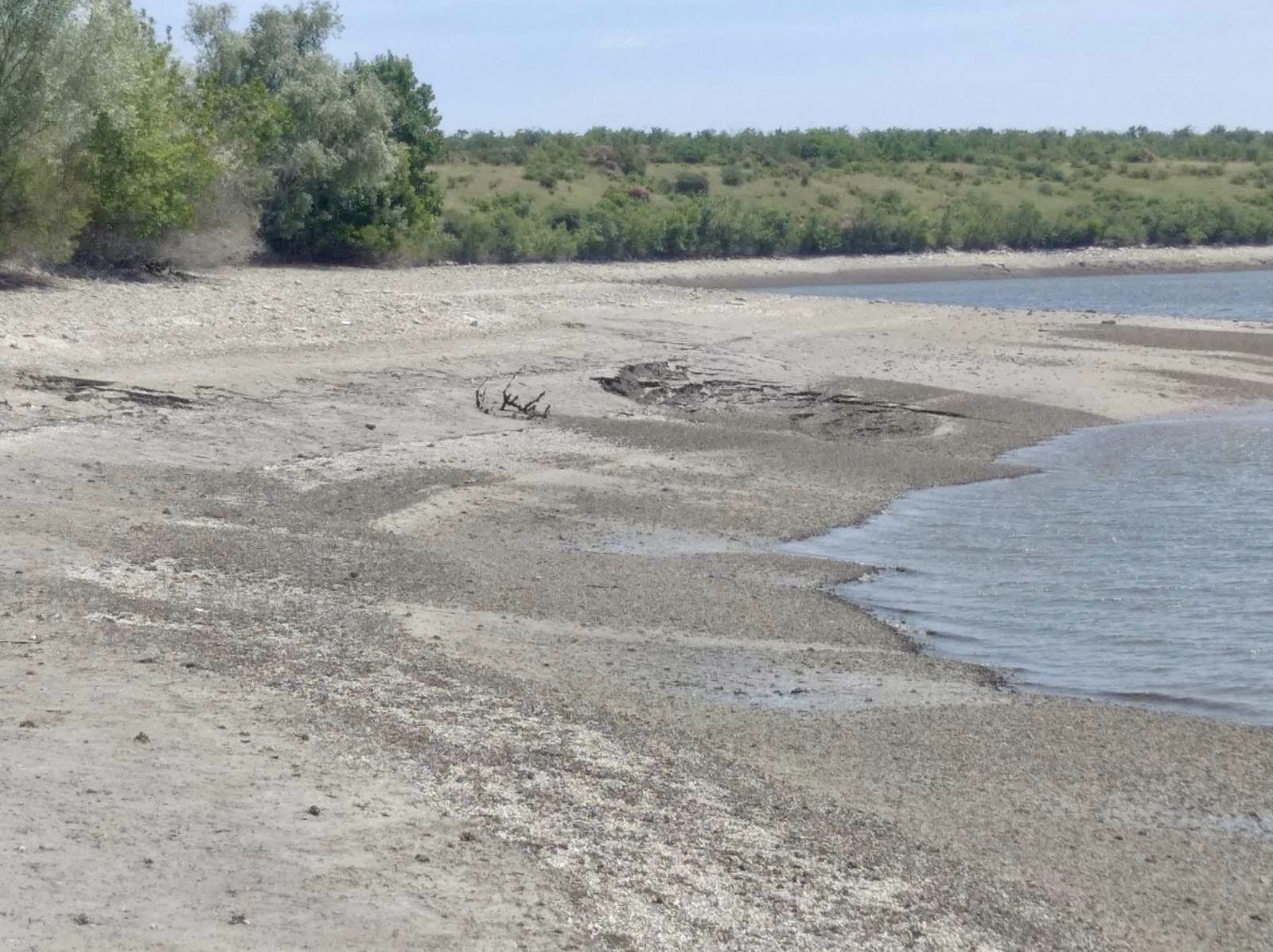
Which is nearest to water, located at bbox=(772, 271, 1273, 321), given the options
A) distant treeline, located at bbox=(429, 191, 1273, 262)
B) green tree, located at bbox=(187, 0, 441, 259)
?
distant treeline, located at bbox=(429, 191, 1273, 262)

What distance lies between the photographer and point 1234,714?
31.1ft

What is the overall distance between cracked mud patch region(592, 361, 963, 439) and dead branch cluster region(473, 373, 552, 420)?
6.98 feet

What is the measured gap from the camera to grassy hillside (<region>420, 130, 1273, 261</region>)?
58.4 m

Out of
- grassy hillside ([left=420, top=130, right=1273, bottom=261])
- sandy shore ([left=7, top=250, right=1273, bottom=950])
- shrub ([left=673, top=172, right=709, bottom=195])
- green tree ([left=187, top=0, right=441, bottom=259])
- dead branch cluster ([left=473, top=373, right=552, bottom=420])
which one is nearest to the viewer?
sandy shore ([left=7, top=250, right=1273, bottom=950])

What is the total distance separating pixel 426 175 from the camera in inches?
1741

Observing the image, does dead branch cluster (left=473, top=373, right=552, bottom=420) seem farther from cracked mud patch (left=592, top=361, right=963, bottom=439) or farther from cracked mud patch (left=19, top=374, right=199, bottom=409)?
cracked mud patch (left=19, top=374, right=199, bottom=409)

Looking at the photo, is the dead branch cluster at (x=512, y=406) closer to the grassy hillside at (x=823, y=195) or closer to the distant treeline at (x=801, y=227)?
the distant treeline at (x=801, y=227)

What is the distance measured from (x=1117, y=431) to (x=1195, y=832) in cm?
1561

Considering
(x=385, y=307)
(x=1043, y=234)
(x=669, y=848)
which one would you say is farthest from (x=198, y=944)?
(x=1043, y=234)

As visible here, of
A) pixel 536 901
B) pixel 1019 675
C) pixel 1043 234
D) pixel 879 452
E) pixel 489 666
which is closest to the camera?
pixel 536 901

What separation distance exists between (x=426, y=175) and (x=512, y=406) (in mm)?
25826

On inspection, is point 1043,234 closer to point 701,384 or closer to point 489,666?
point 701,384

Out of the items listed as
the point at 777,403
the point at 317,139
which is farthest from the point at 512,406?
the point at 317,139

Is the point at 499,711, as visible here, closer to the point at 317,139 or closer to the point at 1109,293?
the point at 317,139
